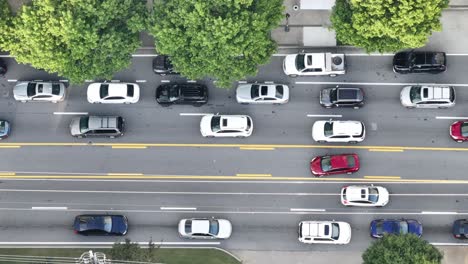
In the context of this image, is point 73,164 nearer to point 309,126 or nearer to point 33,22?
point 33,22

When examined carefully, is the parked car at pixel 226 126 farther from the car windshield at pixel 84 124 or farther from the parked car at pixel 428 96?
the parked car at pixel 428 96

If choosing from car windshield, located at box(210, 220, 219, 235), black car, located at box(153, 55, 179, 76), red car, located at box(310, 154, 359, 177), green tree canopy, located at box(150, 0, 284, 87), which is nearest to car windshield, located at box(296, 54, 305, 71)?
green tree canopy, located at box(150, 0, 284, 87)

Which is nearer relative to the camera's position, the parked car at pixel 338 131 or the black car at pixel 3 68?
the parked car at pixel 338 131

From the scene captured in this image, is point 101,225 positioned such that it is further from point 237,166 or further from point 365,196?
point 365,196

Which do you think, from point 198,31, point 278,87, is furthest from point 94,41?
point 278,87

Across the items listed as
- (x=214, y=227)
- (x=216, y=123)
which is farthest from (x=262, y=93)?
(x=214, y=227)

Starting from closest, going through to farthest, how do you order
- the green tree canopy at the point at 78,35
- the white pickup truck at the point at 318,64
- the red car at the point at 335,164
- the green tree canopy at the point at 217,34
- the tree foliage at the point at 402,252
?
1. the tree foliage at the point at 402,252
2. the green tree canopy at the point at 217,34
3. the green tree canopy at the point at 78,35
4. the red car at the point at 335,164
5. the white pickup truck at the point at 318,64

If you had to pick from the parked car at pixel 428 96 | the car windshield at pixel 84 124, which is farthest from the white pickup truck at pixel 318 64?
the car windshield at pixel 84 124

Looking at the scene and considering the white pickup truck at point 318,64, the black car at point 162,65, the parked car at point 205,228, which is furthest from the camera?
the black car at point 162,65
